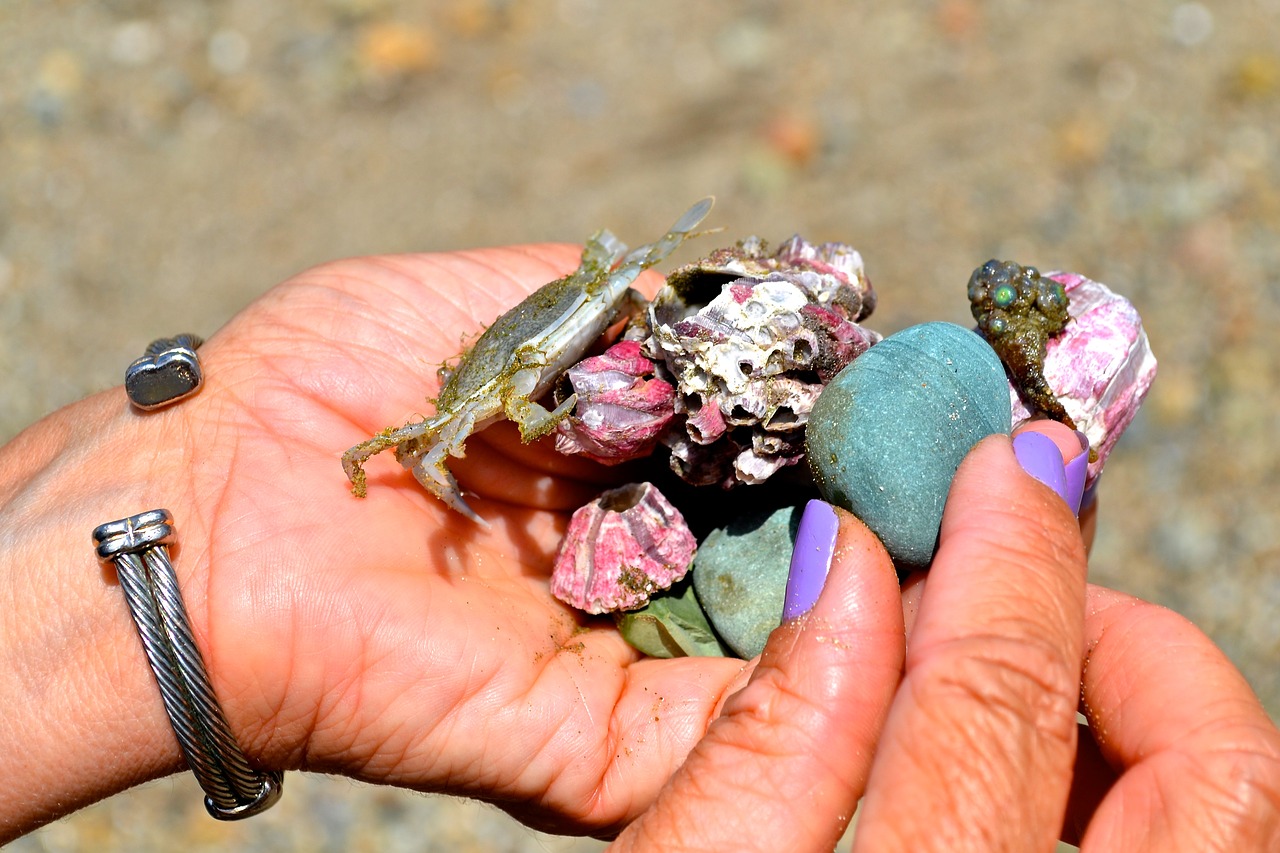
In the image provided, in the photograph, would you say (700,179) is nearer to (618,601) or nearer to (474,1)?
(474,1)

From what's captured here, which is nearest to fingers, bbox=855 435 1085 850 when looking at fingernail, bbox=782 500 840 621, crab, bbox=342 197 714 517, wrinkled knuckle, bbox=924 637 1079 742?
wrinkled knuckle, bbox=924 637 1079 742

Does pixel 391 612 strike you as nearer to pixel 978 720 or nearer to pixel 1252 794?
pixel 978 720

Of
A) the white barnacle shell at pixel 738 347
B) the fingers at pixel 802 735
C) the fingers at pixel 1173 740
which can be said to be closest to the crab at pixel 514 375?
the white barnacle shell at pixel 738 347

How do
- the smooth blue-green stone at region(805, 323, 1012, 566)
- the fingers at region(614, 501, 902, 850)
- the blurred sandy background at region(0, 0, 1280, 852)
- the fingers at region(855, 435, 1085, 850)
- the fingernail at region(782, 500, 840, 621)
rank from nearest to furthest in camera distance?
the fingers at region(855, 435, 1085, 850) → the fingers at region(614, 501, 902, 850) → the fingernail at region(782, 500, 840, 621) → the smooth blue-green stone at region(805, 323, 1012, 566) → the blurred sandy background at region(0, 0, 1280, 852)

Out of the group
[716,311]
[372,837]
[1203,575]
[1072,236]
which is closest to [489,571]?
[716,311]

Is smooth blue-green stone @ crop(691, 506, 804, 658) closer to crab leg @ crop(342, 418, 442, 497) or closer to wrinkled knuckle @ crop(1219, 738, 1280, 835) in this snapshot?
crab leg @ crop(342, 418, 442, 497)

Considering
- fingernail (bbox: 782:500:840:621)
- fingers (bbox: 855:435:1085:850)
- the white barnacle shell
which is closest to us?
fingers (bbox: 855:435:1085:850)
